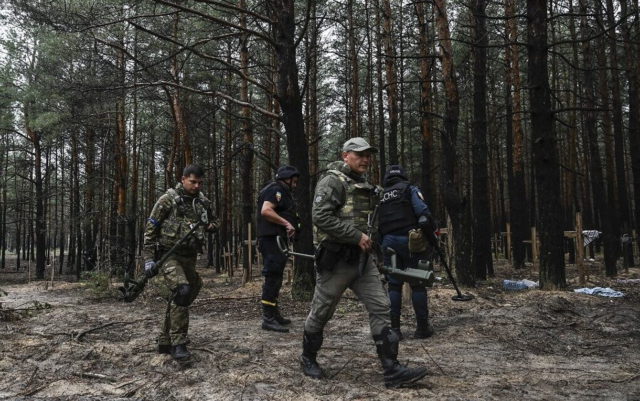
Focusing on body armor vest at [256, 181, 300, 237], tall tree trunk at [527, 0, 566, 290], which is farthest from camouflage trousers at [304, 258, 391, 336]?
tall tree trunk at [527, 0, 566, 290]

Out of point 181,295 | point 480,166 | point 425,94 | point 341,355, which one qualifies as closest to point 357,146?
point 341,355

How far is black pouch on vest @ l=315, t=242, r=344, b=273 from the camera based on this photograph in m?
3.74

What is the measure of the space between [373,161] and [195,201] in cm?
1363

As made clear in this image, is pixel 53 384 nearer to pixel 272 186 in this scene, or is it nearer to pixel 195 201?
pixel 195 201

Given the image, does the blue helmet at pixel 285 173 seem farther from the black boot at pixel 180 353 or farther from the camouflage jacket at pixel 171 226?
the black boot at pixel 180 353

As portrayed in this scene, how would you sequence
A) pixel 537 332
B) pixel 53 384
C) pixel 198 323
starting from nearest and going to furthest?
pixel 53 384, pixel 537 332, pixel 198 323

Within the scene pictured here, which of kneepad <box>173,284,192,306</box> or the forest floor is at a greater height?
kneepad <box>173,284,192,306</box>

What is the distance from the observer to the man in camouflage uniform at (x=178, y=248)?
4.50 metres

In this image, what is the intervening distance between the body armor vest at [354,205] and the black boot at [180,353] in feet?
5.98

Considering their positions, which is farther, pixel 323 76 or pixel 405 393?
pixel 323 76

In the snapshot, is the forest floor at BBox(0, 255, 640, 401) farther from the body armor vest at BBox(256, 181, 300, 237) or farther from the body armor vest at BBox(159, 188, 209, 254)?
the body armor vest at BBox(256, 181, 300, 237)

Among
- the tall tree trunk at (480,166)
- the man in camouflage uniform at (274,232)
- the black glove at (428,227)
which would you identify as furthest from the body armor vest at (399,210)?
the tall tree trunk at (480,166)

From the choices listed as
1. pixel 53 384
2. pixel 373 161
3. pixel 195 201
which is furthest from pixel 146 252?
pixel 373 161

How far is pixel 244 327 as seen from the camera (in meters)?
6.20
